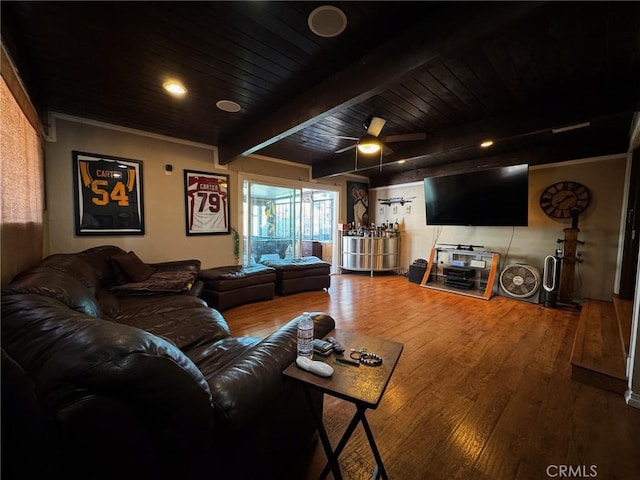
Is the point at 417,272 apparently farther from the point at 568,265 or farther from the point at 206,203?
the point at 206,203

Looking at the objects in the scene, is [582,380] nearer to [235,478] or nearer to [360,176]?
[235,478]

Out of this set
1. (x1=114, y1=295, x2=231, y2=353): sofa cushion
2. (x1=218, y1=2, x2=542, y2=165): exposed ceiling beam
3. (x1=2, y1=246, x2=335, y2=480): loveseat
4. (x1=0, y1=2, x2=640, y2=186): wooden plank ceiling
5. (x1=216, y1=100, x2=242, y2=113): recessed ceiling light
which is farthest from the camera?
(x1=216, y1=100, x2=242, y2=113): recessed ceiling light

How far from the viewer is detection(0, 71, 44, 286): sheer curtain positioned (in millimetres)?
1446

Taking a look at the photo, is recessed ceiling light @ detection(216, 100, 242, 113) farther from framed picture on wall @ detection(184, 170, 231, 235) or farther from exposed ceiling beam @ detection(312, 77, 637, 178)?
exposed ceiling beam @ detection(312, 77, 637, 178)

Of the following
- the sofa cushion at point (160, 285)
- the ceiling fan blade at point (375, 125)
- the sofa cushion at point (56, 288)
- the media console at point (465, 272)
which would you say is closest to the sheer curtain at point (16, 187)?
the sofa cushion at point (56, 288)

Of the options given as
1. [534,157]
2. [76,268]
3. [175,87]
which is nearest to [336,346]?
[76,268]

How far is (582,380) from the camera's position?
219 centimetres

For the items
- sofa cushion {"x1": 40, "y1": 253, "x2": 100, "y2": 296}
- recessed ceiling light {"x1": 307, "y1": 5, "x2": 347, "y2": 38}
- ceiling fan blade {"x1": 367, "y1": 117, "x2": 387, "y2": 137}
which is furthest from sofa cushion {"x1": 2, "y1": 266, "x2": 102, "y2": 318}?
ceiling fan blade {"x1": 367, "y1": 117, "x2": 387, "y2": 137}

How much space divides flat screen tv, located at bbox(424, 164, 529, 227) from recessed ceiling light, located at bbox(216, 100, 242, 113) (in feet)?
12.7

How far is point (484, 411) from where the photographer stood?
1853mm

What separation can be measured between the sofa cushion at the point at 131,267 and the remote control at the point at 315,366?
2806 millimetres

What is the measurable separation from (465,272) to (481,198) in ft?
4.56

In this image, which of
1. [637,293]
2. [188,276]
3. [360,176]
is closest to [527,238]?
[637,293]

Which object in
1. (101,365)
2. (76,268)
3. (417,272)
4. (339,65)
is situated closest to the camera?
(101,365)
